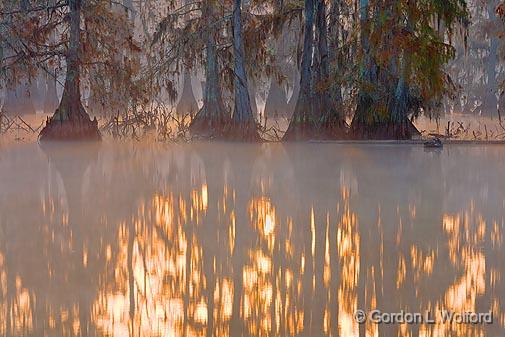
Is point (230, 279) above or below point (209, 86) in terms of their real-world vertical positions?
below

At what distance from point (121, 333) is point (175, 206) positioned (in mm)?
5172

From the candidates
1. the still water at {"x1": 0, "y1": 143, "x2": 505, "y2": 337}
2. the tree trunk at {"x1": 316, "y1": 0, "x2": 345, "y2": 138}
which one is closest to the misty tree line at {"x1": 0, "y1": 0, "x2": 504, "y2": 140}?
the tree trunk at {"x1": 316, "y1": 0, "x2": 345, "y2": 138}

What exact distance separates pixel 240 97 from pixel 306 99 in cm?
177

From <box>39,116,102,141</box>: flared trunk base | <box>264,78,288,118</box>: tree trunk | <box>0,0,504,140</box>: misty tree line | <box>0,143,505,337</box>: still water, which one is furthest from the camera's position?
<box>264,78,288,118</box>: tree trunk

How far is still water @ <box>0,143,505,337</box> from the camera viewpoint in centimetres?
525

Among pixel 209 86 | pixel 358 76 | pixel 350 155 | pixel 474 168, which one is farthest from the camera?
pixel 209 86

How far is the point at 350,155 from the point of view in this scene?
57.9ft

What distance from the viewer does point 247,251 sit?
7250 millimetres

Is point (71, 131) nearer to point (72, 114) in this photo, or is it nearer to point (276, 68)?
point (72, 114)

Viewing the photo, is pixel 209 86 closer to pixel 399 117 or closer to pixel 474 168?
pixel 399 117

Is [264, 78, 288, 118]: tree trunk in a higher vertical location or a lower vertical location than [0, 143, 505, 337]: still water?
higher

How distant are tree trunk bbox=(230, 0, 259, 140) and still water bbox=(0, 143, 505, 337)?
830 centimetres

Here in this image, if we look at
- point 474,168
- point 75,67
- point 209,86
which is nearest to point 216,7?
point 209,86

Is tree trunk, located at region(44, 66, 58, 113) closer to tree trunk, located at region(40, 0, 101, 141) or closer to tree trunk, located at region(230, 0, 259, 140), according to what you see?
tree trunk, located at region(40, 0, 101, 141)
